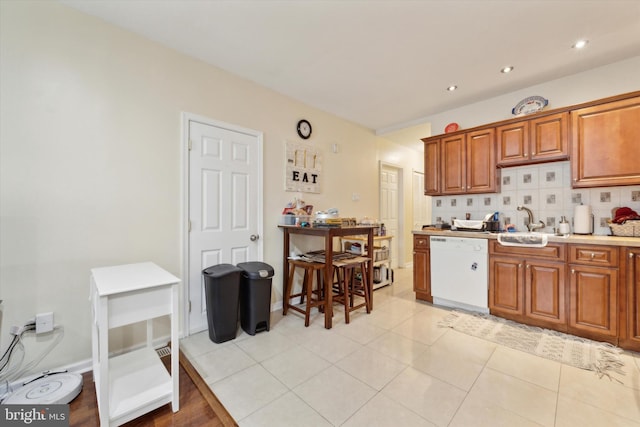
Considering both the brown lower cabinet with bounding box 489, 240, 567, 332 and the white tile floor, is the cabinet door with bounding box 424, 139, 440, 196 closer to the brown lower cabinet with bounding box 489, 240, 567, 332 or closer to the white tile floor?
the brown lower cabinet with bounding box 489, 240, 567, 332

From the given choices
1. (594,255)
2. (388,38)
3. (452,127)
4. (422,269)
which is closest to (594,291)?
(594,255)

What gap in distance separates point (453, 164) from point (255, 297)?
2.96 metres

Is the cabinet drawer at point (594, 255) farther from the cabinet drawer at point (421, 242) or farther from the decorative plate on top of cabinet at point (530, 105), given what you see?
the decorative plate on top of cabinet at point (530, 105)

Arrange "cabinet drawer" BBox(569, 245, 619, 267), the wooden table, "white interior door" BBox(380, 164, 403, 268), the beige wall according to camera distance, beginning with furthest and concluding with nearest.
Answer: "white interior door" BBox(380, 164, 403, 268) < the wooden table < "cabinet drawer" BBox(569, 245, 619, 267) < the beige wall

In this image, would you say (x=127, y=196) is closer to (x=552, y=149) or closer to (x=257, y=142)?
(x=257, y=142)

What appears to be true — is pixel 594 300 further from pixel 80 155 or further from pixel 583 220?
pixel 80 155

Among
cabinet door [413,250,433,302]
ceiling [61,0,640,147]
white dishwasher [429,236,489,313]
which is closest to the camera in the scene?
ceiling [61,0,640,147]

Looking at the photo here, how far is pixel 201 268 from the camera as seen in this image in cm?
249

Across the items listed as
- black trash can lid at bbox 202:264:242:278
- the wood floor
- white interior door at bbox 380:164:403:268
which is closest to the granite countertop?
white interior door at bbox 380:164:403:268

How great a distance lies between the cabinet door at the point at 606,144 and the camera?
7.54 feet

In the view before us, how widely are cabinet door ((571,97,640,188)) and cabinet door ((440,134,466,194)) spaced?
1.02 meters

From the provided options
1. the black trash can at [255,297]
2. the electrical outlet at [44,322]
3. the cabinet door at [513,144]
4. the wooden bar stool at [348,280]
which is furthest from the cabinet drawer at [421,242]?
the electrical outlet at [44,322]

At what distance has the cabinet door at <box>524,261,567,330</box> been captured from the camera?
2.39 metres

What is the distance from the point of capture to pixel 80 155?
188 cm
